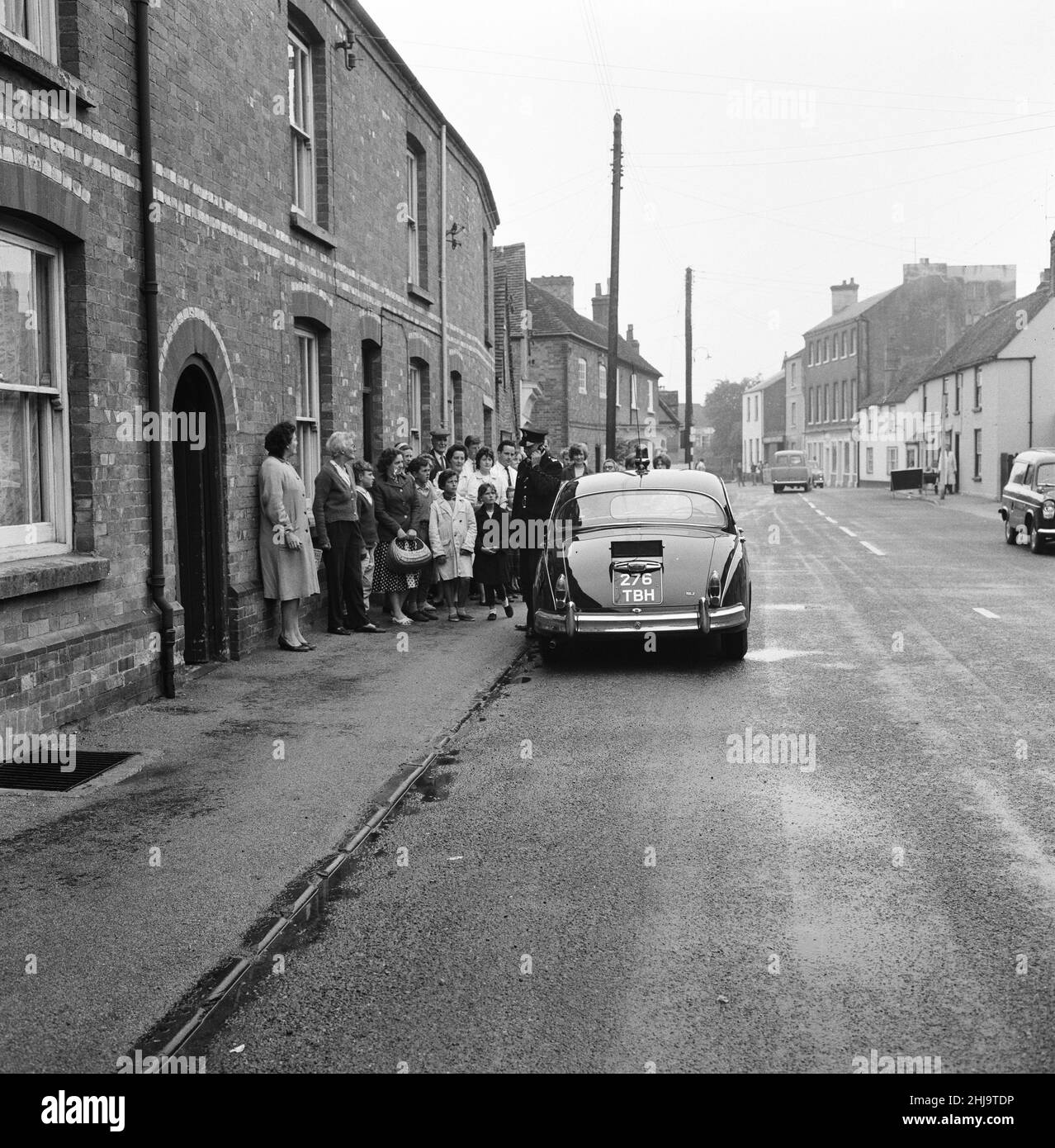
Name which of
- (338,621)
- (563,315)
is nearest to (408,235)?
(338,621)

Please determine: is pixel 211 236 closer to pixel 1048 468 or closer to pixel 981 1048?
pixel 981 1048

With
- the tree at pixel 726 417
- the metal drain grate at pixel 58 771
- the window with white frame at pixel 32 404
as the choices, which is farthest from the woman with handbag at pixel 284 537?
the tree at pixel 726 417

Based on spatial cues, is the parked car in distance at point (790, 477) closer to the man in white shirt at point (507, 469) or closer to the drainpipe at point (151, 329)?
the man in white shirt at point (507, 469)

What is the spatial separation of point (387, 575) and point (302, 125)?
5144mm

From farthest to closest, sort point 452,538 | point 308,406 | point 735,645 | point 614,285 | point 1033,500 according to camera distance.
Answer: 1. point 614,285
2. point 1033,500
3. point 308,406
4. point 452,538
5. point 735,645

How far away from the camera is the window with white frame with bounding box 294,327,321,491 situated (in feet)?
46.3

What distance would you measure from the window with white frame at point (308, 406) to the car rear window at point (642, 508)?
356cm

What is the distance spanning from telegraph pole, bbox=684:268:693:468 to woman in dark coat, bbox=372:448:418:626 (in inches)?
1438

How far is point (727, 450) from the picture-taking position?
5010 inches

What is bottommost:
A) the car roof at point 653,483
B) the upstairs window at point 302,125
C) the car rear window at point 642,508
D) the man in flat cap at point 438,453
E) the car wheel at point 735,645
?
the car wheel at point 735,645

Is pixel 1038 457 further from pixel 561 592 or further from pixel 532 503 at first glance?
pixel 561 592

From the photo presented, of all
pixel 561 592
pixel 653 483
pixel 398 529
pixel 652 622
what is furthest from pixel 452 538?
pixel 652 622

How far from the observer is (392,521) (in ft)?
44.6

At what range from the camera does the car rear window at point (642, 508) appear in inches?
455
